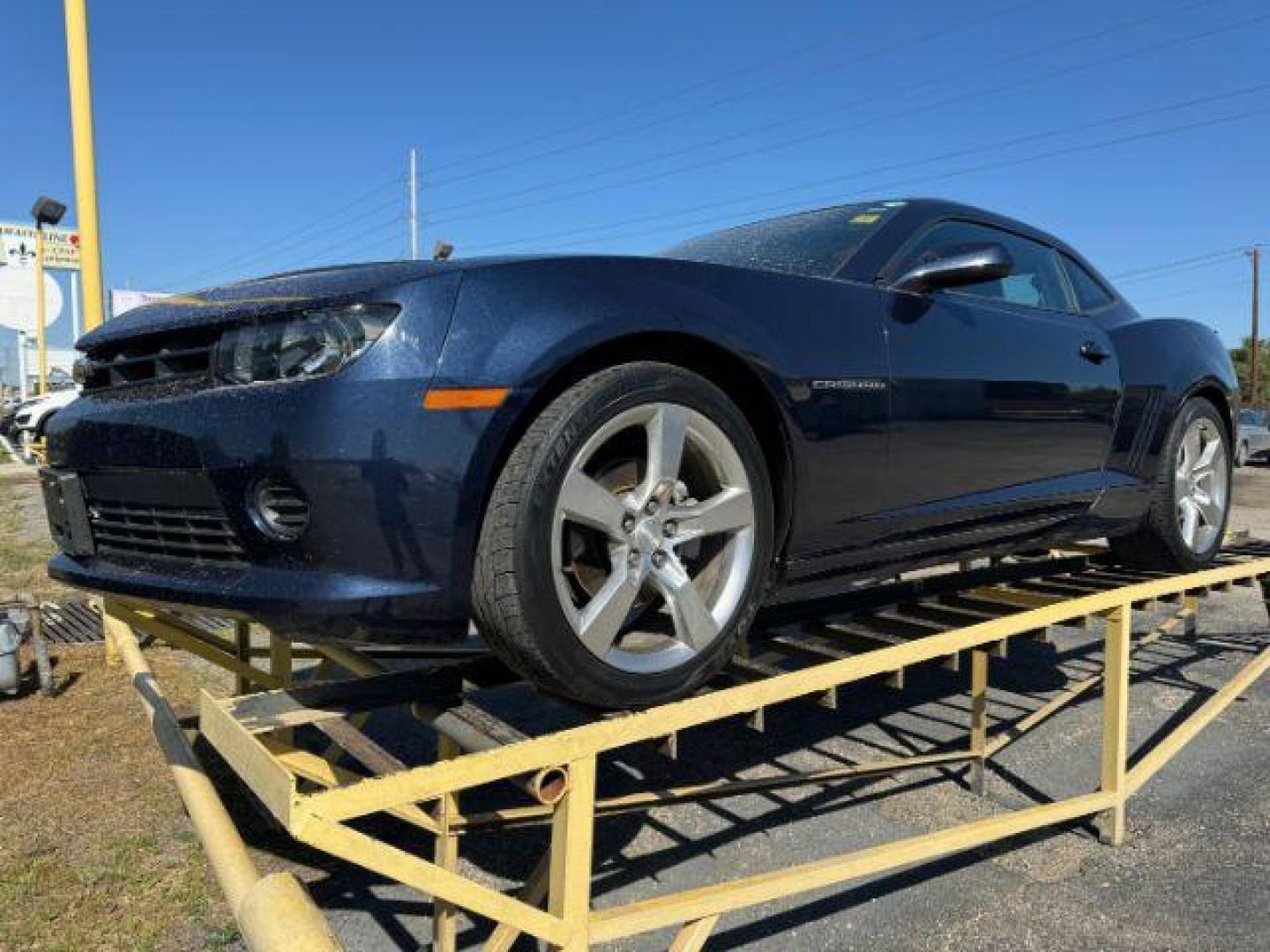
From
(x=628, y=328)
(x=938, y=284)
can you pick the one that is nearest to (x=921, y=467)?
(x=938, y=284)

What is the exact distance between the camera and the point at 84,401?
2.33m

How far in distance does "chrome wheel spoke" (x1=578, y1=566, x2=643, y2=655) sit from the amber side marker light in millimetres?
446

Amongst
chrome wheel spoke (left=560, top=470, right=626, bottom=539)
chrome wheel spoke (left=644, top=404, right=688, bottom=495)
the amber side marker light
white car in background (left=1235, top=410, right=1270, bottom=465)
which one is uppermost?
the amber side marker light

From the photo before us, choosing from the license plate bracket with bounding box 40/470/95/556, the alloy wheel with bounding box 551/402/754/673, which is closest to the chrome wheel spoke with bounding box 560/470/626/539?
the alloy wheel with bounding box 551/402/754/673

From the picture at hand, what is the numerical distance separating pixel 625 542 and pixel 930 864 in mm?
1739

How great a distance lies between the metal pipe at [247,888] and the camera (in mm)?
1399

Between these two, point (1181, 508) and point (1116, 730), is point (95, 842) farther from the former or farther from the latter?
point (1181, 508)

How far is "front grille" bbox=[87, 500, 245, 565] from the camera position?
6.37ft

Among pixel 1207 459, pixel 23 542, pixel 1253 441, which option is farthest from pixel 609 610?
pixel 1253 441

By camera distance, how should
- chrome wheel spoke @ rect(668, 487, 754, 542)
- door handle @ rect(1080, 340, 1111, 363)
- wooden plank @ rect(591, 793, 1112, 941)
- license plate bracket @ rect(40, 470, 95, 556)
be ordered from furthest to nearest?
door handle @ rect(1080, 340, 1111, 363) → license plate bracket @ rect(40, 470, 95, 556) → chrome wheel spoke @ rect(668, 487, 754, 542) → wooden plank @ rect(591, 793, 1112, 941)

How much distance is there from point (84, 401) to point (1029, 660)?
5.10m

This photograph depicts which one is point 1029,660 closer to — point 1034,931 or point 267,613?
point 1034,931

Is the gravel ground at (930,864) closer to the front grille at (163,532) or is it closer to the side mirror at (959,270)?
the front grille at (163,532)

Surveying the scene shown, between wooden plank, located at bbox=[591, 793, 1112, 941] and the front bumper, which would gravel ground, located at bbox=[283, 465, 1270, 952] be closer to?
wooden plank, located at bbox=[591, 793, 1112, 941]
